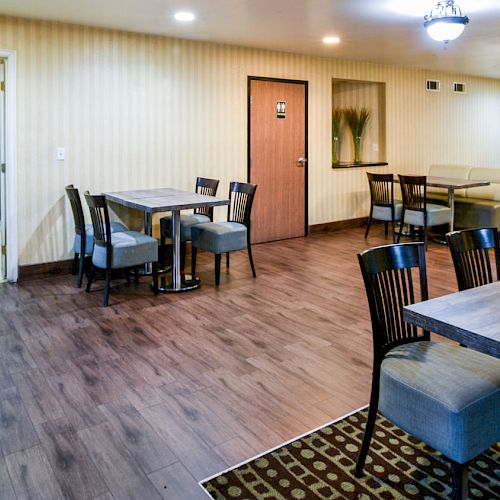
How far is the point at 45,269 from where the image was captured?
5.14 m

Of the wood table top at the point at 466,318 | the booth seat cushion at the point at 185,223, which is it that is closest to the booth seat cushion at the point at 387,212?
the booth seat cushion at the point at 185,223

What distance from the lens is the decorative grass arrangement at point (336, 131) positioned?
7.73m

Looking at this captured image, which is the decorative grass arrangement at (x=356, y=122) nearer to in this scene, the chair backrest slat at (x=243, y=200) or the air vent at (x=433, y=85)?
the air vent at (x=433, y=85)

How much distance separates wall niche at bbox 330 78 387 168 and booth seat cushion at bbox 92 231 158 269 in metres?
4.38

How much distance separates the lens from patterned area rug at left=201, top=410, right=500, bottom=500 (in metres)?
1.94

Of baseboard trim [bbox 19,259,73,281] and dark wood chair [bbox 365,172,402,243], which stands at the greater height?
dark wood chair [bbox 365,172,402,243]

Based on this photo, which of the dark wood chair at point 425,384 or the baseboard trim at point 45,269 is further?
the baseboard trim at point 45,269

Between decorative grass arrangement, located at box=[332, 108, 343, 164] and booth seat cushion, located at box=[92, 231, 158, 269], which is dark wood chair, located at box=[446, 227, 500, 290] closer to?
booth seat cushion, located at box=[92, 231, 158, 269]

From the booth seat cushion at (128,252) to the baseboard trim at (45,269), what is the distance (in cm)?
102

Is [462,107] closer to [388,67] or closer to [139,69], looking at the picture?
[388,67]

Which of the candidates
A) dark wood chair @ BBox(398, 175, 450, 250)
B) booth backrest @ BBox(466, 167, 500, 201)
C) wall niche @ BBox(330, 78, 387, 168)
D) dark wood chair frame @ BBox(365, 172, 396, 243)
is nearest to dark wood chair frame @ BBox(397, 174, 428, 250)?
dark wood chair @ BBox(398, 175, 450, 250)

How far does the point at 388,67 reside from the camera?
25.9 feet

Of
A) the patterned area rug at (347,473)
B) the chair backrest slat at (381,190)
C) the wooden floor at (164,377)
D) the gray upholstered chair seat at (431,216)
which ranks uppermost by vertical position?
the chair backrest slat at (381,190)

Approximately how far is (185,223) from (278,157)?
205 centimetres
